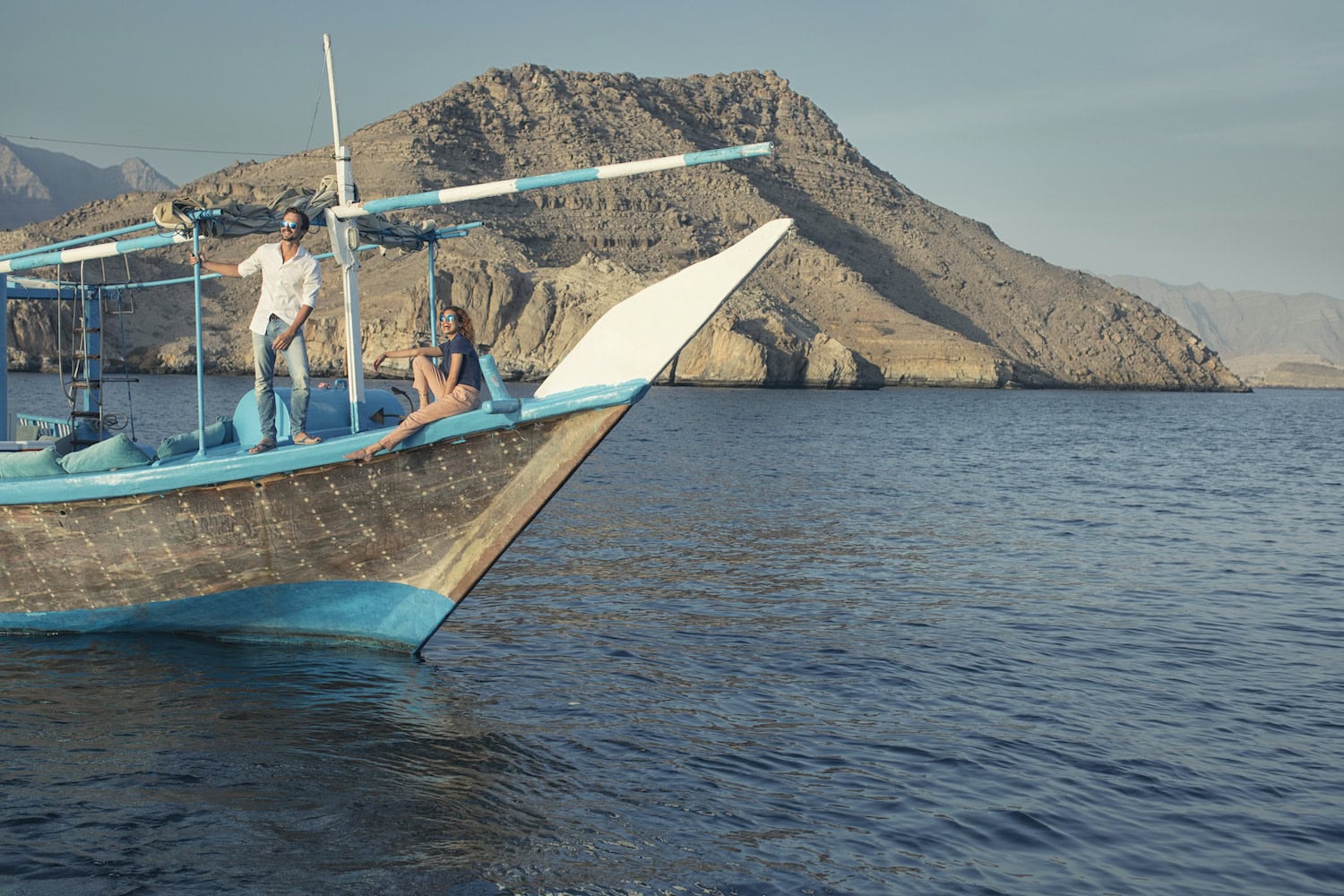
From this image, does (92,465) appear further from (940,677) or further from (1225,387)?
(1225,387)

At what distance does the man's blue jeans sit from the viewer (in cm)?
1023

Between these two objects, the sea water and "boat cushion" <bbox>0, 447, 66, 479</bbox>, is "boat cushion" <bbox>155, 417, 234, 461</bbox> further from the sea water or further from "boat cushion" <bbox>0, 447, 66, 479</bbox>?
the sea water

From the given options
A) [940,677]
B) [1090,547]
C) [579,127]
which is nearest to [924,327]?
[579,127]

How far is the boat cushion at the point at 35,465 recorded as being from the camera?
1071 cm

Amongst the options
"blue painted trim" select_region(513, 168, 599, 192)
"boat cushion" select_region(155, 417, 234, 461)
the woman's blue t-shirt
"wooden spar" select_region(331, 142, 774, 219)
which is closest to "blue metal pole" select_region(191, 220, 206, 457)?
"boat cushion" select_region(155, 417, 234, 461)

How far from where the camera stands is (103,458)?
10.5m

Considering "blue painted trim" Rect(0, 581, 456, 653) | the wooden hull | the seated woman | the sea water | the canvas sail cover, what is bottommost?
the sea water

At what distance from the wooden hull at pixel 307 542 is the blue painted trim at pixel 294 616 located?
0.04 feet

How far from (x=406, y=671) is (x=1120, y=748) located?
612 cm

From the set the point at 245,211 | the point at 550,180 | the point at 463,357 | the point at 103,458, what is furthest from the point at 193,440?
the point at 550,180

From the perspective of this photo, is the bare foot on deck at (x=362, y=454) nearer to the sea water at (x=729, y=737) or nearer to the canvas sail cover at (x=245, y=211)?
the sea water at (x=729, y=737)

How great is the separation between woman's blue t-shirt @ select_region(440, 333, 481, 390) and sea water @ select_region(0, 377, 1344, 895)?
272 centimetres

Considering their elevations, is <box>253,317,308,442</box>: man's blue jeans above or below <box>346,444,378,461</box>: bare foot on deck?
above

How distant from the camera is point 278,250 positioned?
1023cm
